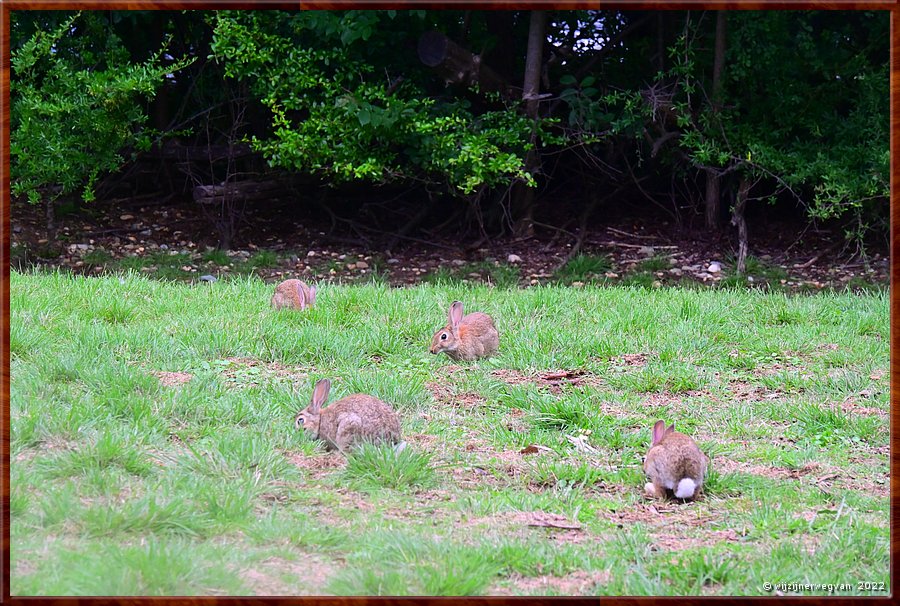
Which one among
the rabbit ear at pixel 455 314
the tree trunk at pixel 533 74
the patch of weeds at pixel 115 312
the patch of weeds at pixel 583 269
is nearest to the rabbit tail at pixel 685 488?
the rabbit ear at pixel 455 314

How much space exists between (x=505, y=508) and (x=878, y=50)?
33.9 ft

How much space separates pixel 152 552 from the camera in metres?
3.21

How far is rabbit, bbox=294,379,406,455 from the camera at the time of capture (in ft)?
15.0

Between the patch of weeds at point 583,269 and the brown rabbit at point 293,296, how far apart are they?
4500 mm

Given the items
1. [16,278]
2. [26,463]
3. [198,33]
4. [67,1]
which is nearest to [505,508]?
[26,463]

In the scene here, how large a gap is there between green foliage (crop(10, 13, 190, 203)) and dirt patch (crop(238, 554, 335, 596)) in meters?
8.73

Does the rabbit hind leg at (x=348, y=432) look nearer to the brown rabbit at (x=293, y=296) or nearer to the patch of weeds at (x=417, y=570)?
the patch of weeds at (x=417, y=570)

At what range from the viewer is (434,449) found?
4785mm

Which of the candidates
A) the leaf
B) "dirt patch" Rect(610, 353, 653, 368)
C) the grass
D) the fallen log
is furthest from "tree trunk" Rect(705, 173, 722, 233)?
the leaf

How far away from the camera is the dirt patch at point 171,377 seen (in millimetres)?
5527

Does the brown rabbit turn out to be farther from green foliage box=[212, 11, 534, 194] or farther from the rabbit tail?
the rabbit tail

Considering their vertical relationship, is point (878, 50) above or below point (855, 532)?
above

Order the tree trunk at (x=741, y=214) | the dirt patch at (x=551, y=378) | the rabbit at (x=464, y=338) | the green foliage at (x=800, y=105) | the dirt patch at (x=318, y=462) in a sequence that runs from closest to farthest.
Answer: the dirt patch at (x=318, y=462) < the dirt patch at (x=551, y=378) < the rabbit at (x=464, y=338) < the green foliage at (x=800, y=105) < the tree trunk at (x=741, y=214)

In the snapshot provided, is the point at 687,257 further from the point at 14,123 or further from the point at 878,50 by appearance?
the point at 14,123
